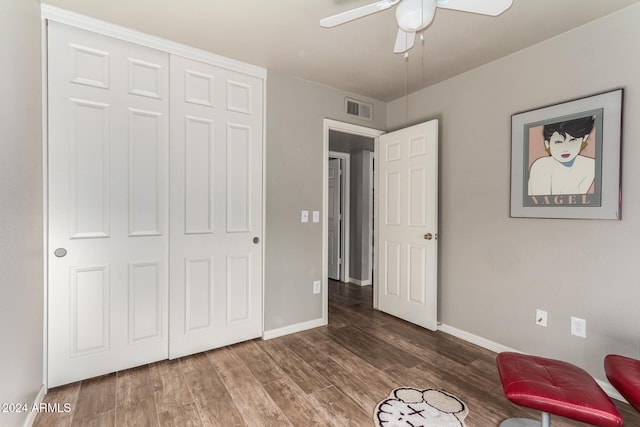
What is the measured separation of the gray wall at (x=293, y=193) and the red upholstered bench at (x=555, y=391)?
180cm

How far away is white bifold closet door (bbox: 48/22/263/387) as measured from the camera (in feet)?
6.60

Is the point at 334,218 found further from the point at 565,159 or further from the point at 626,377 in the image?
the point at 626,377

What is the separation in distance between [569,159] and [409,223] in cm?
141

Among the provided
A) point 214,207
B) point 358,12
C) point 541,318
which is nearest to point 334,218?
point 214,207

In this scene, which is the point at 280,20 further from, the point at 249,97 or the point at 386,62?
the point at 386,62

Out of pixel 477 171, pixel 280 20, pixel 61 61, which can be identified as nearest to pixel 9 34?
pixel 61 61

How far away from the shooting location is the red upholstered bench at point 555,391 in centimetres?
128

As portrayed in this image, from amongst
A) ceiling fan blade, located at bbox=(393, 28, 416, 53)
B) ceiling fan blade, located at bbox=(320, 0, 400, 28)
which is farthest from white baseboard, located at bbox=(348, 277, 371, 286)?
ceiling fan blade, located at bbox=(320, 0, 400, 28)

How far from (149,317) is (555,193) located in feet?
10.2

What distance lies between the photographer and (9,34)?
1403mm

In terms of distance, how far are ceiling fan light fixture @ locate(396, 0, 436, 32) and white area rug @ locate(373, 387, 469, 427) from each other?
2019 mm

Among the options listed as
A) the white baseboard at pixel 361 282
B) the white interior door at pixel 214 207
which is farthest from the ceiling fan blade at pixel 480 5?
the white baseboard at pixel 361 282

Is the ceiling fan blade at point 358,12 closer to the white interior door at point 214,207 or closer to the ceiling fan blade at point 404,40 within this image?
the ceiling fan blade at point 404,40

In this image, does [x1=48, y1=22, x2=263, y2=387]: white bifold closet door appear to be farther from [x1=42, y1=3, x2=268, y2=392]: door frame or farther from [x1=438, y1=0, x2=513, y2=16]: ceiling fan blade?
[x1=438, y1=0, x2=513, y2=16]: ceiling fan blade
